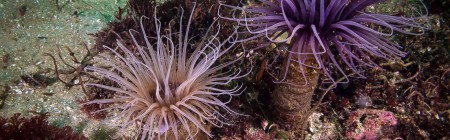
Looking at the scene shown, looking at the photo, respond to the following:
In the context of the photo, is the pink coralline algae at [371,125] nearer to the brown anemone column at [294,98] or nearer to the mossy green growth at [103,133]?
the brown anemone column at [294,98]

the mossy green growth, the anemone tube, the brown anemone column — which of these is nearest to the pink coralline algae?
the brown anemone column

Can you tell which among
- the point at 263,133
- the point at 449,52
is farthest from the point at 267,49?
the point at 449,52

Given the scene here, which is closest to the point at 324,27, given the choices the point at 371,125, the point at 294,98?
the point at 294,98

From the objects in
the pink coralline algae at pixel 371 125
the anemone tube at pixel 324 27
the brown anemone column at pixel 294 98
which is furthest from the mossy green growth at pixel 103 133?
the pink coralline algae at pixel 371 125

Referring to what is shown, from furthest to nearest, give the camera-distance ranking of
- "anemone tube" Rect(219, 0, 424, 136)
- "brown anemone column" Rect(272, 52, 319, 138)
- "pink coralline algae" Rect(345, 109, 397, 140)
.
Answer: "pink coralline algae" Rect(345, 109, 397, 140) → "brown anemone column" Rect(272, 52, 319, 138) → "anemone tube" Rect(219, 0, 424, 136)

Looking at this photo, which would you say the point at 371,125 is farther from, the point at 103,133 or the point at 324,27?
the point at 103,133

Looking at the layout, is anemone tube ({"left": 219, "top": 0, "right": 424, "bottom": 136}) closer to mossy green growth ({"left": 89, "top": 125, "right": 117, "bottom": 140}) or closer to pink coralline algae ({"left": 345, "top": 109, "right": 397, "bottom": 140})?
pink coralline algae ({"left": 345, "top": 109, "right": 397, "bottom": 140})

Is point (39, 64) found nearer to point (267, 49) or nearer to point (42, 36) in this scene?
point (42, 36)
